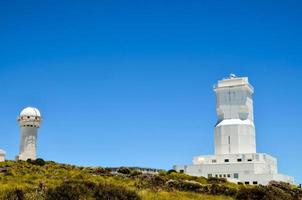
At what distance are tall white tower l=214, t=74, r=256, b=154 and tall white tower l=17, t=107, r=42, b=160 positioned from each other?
3331 centimetres

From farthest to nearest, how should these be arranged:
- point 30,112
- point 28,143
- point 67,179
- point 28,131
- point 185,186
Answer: point 30,112 < point 28,131 < point 28,143 < point 67,179 < point 185,186

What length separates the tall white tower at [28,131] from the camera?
75.9m

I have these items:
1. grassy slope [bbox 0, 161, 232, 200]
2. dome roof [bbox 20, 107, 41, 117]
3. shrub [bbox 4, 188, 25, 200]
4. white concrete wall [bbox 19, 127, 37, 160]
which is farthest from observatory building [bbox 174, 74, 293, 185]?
shrub [bbox 4, 188, 25, 200]

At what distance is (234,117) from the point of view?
89.7 m

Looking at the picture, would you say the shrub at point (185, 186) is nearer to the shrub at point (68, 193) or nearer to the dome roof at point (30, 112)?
the shrub at point (68, 193)

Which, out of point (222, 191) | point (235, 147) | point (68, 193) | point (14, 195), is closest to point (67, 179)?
point (222, 191)

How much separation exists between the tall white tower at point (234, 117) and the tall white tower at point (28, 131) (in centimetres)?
3331

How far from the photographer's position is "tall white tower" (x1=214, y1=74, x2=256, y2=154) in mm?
86438

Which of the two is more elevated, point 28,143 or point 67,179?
point 28,143

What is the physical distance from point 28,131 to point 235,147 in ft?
121

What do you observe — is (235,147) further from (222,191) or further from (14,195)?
(14,195)

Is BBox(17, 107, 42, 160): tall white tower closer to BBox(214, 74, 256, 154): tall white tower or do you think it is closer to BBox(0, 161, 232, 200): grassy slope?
BBox(214, 74, 256, 154): tall white tower

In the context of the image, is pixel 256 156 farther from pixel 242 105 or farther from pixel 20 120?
pixel 20 120

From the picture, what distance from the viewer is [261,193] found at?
25266 millimetres
